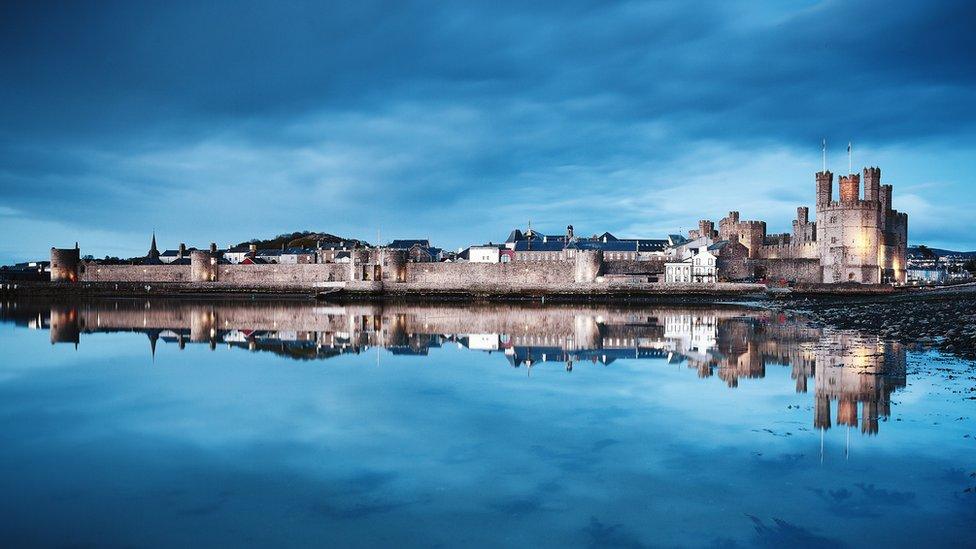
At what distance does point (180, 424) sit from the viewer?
7.57m

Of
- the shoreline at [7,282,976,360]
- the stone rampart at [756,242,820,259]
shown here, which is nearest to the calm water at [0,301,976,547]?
the shoreline at [7,282,976,360]

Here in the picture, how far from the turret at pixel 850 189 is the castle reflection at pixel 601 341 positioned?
24.8 meters

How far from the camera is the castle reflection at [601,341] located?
31.2 feet

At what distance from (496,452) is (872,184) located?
159ft

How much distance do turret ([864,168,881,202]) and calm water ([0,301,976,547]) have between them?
127 ft

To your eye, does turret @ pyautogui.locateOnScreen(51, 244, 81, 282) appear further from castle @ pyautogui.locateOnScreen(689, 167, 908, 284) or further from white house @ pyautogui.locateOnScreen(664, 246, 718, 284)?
castle @ pyautogui.locateOnScreen(689, 167, 908, 284)

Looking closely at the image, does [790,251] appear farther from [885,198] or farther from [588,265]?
[588,265]

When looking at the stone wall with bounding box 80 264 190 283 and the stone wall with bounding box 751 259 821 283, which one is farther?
the stone wall with bounding box 80 264 190 283

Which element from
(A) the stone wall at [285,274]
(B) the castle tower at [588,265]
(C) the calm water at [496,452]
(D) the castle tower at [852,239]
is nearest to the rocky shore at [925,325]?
(C) the calm water at [496,452]

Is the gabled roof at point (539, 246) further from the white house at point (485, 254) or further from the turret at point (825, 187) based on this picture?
the turret at point (825, 187)

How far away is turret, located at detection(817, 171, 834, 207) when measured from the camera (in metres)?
47.9

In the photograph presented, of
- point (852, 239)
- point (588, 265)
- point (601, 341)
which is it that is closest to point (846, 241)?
point (852, 239)

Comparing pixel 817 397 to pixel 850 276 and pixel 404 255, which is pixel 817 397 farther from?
pixel 404 255

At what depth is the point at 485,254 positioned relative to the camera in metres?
63.9
